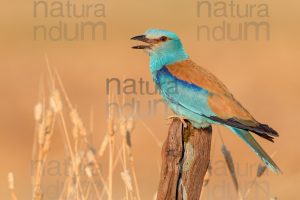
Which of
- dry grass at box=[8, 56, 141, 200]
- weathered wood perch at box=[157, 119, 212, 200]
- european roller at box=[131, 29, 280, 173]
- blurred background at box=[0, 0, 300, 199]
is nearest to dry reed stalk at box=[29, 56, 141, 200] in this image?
dry grass at box=[8, 56, 141, 200]

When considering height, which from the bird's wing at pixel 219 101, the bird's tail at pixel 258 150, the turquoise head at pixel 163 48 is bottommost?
the bird's tail at pixel 258 150

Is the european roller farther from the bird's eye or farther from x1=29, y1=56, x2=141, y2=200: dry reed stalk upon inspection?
x1=29, y1=56, x2=141, y2=200: dry reed stalk

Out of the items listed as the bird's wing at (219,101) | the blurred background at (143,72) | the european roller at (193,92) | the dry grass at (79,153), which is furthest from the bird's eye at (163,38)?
the blurred background at (143,72)

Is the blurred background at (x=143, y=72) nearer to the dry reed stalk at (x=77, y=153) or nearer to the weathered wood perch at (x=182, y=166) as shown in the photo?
the dry reed stalk at (x=77, y=153)

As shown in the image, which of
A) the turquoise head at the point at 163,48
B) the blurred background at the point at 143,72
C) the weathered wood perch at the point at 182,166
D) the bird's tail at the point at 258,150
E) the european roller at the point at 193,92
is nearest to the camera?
the weathered wood perch at the point at 182,166

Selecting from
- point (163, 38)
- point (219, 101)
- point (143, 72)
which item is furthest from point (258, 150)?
point (143, 72)

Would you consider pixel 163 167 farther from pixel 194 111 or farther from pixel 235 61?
pixel 235 61
